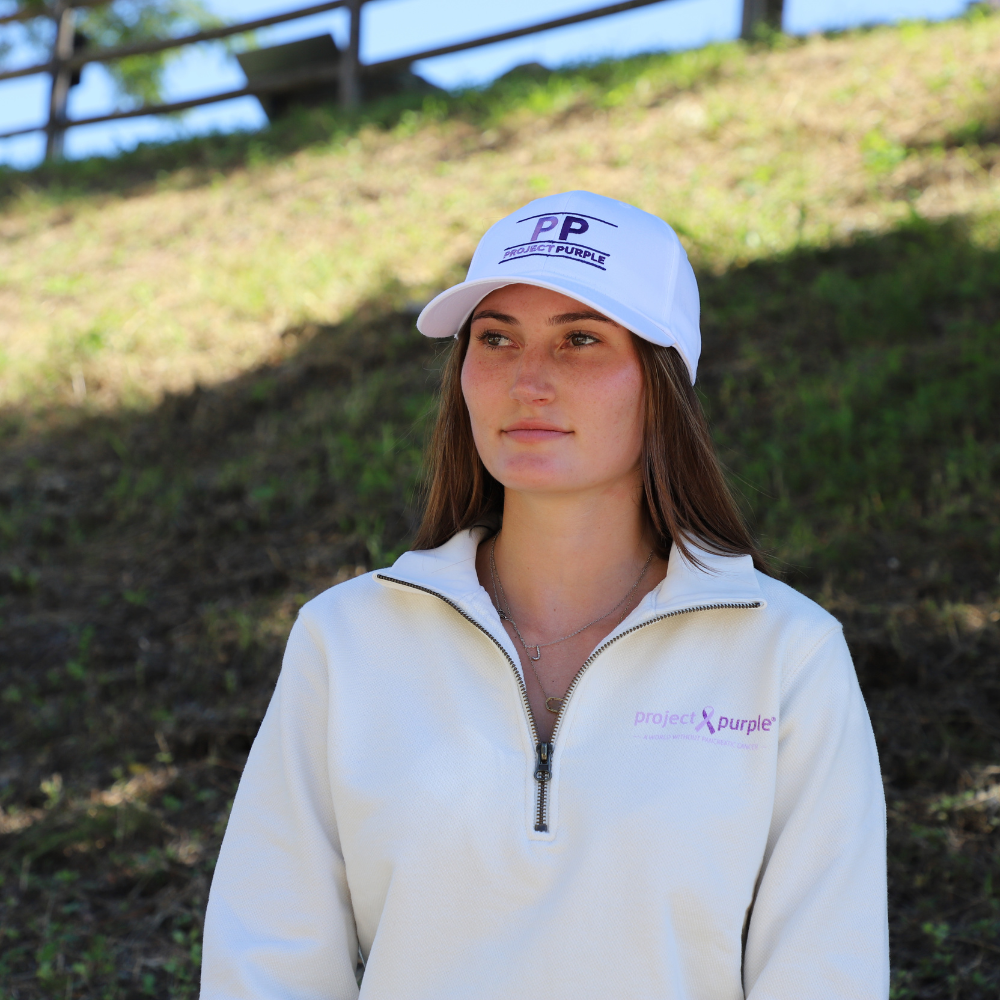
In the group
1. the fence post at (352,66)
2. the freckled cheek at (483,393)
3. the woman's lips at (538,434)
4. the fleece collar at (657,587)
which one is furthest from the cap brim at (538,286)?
the fence post at (352,66)

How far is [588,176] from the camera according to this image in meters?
7.56

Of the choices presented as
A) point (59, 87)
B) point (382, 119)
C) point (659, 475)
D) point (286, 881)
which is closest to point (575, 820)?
point (286, 881)

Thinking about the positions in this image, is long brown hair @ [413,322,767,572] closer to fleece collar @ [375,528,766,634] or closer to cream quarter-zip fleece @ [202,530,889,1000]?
fleece collar @ [375,528,766,634]

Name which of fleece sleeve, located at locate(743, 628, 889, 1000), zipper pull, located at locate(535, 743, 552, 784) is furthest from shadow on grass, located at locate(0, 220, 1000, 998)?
zipper pull, located at locate(535, 743, 552, 784)

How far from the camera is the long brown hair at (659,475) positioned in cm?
202

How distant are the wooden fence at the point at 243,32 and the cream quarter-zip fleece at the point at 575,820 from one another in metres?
8.23

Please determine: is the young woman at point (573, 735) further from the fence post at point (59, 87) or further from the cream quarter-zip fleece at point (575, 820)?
the fence post at point (59, 87)

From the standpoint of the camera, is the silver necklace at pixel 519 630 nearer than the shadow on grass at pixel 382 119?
Yes

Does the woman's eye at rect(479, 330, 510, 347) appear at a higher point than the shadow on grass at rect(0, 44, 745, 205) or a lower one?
lower

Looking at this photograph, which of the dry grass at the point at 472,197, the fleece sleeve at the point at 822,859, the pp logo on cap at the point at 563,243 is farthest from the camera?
the dry grass at the point at 472,197

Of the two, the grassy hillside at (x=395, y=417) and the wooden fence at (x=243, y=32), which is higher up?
the wooden fence at (x=243, y=32)

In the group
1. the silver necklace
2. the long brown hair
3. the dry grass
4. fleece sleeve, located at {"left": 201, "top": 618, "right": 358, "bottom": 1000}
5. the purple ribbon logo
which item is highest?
the dry grass

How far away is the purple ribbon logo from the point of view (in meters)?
1.79

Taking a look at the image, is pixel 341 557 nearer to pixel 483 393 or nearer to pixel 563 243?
pixel 483 393
